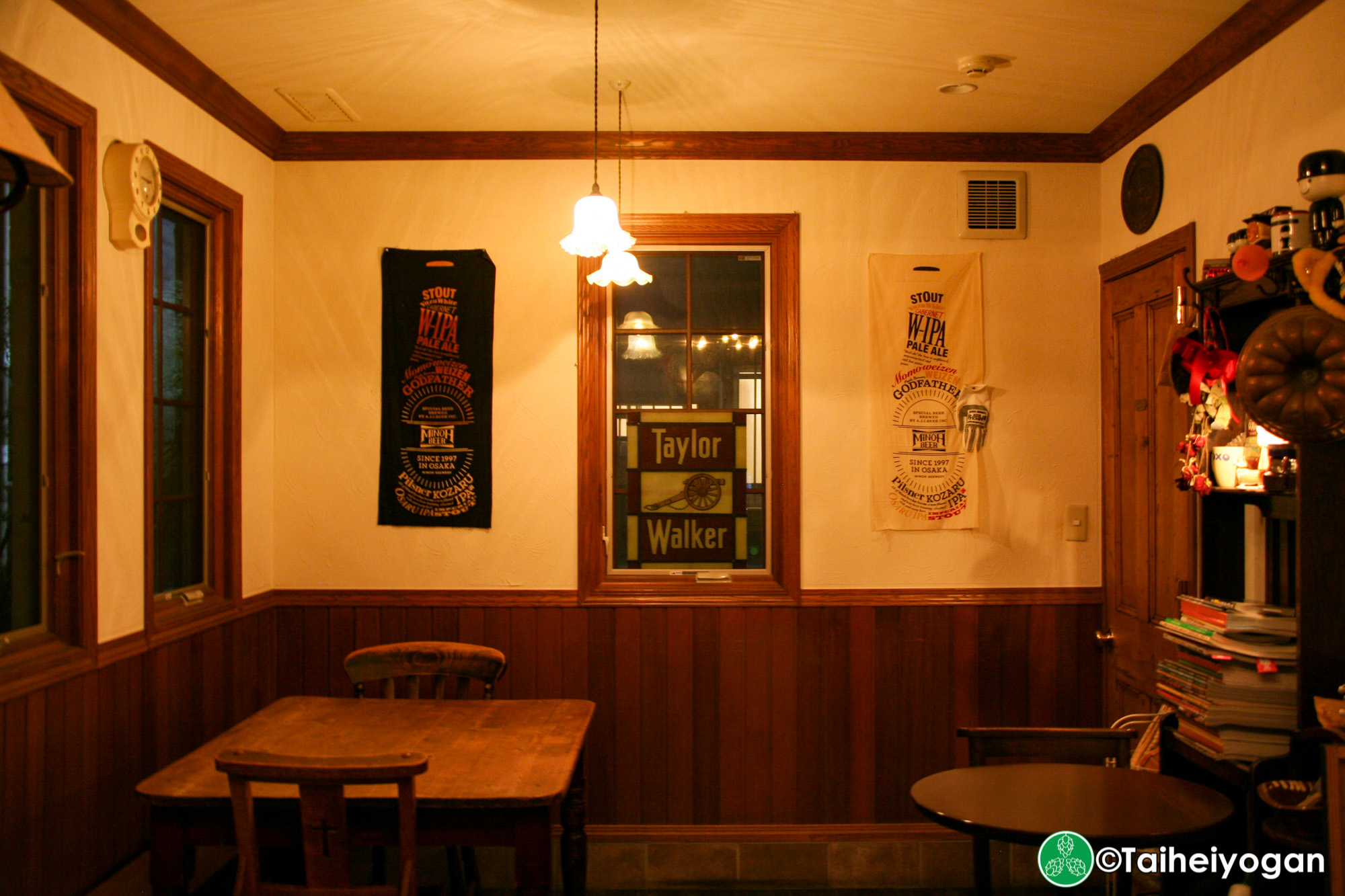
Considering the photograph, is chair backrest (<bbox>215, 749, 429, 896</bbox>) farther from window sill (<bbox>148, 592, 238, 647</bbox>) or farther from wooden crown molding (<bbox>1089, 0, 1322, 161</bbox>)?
wooden crown molding (<bbox>1089, 0, 1322, 161</bbox>)

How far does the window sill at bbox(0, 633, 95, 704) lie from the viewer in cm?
224

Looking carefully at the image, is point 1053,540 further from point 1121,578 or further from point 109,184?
point 109,184

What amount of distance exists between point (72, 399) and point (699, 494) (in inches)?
87.0

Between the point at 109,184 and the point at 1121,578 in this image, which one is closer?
the point at 109,184

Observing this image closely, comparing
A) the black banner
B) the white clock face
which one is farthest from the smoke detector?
the white clock face

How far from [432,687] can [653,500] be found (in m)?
1.18

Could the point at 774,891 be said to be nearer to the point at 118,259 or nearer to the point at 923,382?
the point at 923,382

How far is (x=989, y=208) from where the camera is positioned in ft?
12.1

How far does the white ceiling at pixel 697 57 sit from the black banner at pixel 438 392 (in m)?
0.61

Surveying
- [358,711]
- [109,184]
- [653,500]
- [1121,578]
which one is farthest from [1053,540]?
[109,184]

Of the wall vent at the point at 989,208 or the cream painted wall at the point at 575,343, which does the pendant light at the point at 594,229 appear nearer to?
the cream painted wall at the point at 575,343

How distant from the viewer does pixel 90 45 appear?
255 cm

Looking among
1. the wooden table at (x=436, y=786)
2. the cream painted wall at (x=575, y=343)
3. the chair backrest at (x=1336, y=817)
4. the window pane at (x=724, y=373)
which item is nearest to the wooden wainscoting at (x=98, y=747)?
the wooden table at (x=436, y=786)

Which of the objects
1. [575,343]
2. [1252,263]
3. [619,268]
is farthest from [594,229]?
[1252,263]
